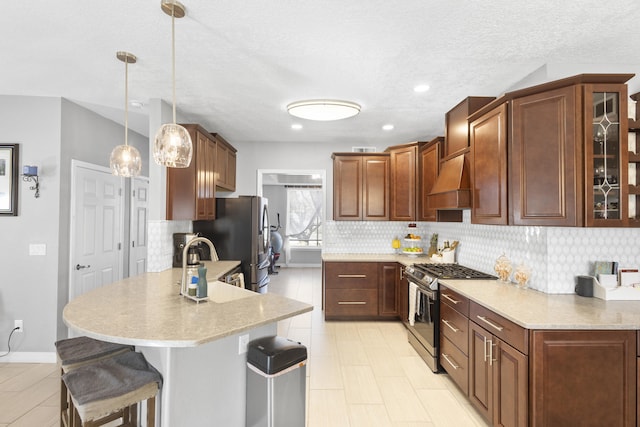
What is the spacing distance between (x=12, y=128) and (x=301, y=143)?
3.52 meters

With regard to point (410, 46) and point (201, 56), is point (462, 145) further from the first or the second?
point (201, 56)

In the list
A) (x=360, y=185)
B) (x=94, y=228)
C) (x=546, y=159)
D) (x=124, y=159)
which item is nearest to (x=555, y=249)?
(x=546, y=159)

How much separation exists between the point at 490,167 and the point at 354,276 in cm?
250

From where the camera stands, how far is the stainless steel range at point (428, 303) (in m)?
3.21

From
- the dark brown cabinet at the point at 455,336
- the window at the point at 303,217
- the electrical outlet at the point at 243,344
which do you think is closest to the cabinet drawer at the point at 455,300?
the dark brown cabinet at the point at 455,336

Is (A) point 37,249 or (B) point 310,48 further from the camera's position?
(A) point 37,249

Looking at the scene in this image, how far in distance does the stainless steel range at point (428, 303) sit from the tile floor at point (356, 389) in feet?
0.51

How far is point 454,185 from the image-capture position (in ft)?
10.5

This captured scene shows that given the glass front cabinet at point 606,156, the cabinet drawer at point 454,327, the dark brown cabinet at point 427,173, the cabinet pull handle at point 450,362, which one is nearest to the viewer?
the glass front cabinet at point 606,156

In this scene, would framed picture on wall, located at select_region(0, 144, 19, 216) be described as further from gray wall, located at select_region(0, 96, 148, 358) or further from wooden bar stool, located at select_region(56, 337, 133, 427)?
wooden bar stool, located at select_region(56, 337, 133, 427)

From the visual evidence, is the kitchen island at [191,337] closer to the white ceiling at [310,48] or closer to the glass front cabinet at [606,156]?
the white ceiling at [310,48]

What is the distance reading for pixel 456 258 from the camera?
420 cm

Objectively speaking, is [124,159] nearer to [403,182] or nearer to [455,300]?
[455,300]

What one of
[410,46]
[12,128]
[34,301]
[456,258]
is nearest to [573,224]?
[410,46]
